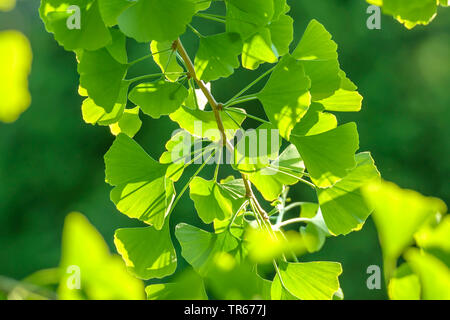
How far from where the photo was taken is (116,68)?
0.27 metres

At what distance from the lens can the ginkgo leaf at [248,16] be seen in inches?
9.1

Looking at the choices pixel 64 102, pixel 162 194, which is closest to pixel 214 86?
pixel 64 102

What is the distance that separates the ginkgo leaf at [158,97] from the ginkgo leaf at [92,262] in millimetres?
157

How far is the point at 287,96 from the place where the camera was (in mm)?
244

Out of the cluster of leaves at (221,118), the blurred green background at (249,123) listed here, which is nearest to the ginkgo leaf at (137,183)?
the cluster of leaves at (221,118)

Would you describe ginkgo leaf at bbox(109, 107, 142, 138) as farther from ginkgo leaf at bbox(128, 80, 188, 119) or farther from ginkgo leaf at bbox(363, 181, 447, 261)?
ginkgo leaf at bbox(363, 181, 447, 261)

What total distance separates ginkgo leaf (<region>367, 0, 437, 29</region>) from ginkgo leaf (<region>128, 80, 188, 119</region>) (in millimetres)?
106

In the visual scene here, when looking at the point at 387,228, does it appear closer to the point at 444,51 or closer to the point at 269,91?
the point at 269,91

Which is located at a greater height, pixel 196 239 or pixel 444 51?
pixel 444 51

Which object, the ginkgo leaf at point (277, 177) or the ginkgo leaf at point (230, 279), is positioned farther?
the ginkgo leaf at point (277, 177)

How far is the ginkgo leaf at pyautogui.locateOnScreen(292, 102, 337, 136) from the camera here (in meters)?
0.26

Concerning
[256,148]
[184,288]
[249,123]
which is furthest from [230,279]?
[249,123]

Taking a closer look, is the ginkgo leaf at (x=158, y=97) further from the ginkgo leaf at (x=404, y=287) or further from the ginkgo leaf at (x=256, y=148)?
the ginkgo leaf at (x=404, y=287)
